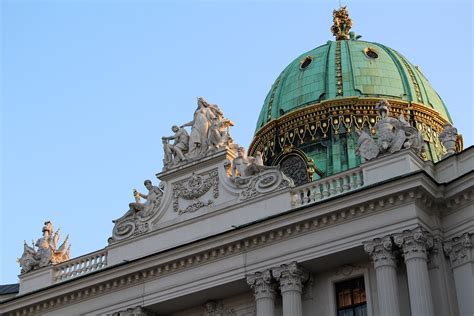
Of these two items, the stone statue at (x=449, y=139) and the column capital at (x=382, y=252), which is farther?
the stone statue at (x=449, y=139)

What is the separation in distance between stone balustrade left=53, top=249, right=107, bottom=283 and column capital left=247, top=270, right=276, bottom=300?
543 centimetres

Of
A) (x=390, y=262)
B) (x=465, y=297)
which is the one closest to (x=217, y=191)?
(x=390, y=262)

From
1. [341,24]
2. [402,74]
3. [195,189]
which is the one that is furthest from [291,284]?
[341,24]

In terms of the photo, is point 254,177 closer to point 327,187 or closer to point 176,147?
point 327,187

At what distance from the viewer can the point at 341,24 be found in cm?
4128

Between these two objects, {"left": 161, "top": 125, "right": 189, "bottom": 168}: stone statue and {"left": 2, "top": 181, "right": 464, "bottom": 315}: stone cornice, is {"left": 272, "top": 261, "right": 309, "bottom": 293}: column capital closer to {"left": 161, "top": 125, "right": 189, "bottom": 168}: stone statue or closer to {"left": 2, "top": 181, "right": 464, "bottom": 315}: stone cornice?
{"left": 2, "top": 181, "right": 464, "bottom": 315}: stone cornice

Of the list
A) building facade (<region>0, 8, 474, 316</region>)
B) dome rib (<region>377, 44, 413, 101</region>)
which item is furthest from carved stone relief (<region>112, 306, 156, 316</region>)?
dome rib (<region>377, 44, 413, 101</region>)

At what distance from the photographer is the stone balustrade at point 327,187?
26.1 metres

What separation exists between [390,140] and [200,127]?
6.33m

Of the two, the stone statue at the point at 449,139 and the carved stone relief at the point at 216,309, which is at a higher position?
the stone statue at the point at 449,139

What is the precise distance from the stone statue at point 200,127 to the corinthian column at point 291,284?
5007mm

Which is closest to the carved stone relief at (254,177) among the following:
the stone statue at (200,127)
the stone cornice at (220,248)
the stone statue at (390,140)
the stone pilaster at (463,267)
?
the stone statue at (200,127)

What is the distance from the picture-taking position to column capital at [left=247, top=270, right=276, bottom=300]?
25953 millimetres

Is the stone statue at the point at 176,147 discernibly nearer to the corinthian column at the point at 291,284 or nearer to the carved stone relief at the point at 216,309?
the carved stone relief at the point at 216,309
